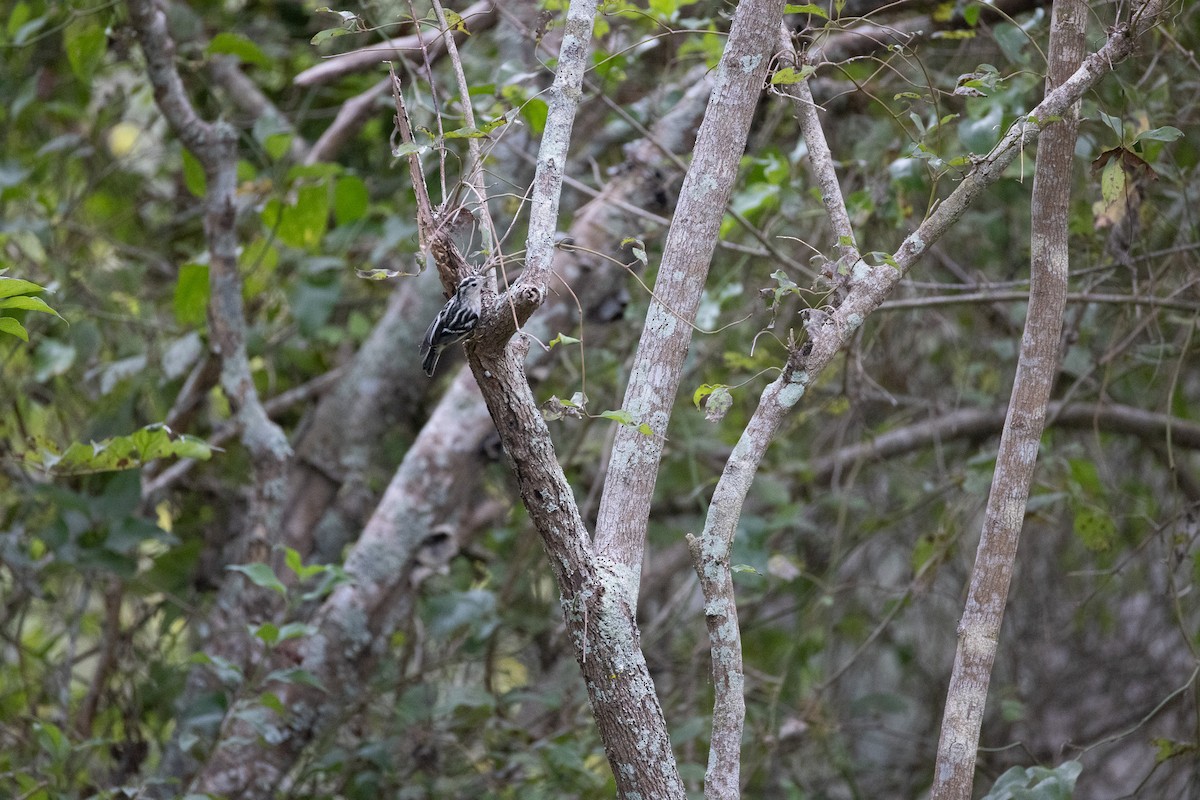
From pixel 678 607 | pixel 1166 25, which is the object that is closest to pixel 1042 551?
pixel 678 607

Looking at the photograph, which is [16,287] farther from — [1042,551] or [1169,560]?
[1042,551]

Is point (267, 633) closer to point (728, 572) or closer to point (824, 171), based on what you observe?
point (728, 572)

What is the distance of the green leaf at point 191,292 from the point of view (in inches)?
69.3

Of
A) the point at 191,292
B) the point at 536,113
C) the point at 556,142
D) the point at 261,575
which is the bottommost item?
the point at 261,575

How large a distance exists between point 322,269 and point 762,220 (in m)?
0.80

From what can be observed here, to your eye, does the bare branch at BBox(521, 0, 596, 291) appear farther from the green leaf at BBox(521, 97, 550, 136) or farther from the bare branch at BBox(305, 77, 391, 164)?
the bare branch at BBox(305, 77, 391, 164)

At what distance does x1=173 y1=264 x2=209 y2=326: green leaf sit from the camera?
1761 mm

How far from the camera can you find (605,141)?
79.7 inches

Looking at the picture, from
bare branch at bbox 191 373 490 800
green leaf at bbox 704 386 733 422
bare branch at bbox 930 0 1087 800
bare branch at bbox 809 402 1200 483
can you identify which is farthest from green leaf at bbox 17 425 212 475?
bare branch at bbox 809 402 1200 483

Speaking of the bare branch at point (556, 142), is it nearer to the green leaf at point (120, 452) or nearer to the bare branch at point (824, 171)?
the bare branch at point (824, 171)

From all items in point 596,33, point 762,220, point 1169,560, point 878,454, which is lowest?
point 878,454

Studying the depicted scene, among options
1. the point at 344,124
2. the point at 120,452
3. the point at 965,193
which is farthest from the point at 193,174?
the point at 965,193

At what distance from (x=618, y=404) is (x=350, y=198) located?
63 cm

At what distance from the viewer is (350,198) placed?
184 centimetres
